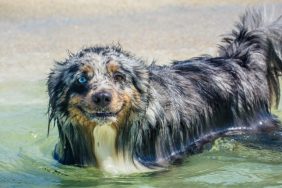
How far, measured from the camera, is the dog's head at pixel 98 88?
6.74 m

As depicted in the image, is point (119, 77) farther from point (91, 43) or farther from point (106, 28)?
point (106, 28)

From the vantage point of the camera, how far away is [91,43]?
40.4 ft

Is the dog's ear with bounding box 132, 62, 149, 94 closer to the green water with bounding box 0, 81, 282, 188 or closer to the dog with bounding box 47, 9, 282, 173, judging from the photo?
the dog with bounding box 47, 9, 282, 173

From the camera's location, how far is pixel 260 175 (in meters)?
7.00

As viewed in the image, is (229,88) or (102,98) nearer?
(102,98)

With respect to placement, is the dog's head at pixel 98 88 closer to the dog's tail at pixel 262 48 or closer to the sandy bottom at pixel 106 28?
the dog's tail at pixel 262 48

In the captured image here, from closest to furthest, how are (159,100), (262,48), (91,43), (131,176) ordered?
(131,176) → (159,100) → (262,48) → (91,43)

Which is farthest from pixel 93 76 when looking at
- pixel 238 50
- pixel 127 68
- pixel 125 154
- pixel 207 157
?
pixel 238 50

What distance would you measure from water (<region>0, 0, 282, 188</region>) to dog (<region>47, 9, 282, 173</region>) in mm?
210

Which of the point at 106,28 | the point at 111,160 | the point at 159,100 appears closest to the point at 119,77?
the point at 159,100

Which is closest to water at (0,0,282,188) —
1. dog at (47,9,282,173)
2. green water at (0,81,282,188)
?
green water at (0,81,282,188)

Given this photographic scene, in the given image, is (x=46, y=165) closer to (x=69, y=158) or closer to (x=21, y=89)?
(x=69, y=158)

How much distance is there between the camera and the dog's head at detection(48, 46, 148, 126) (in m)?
6.74

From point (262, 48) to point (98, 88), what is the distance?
221 centimetres
